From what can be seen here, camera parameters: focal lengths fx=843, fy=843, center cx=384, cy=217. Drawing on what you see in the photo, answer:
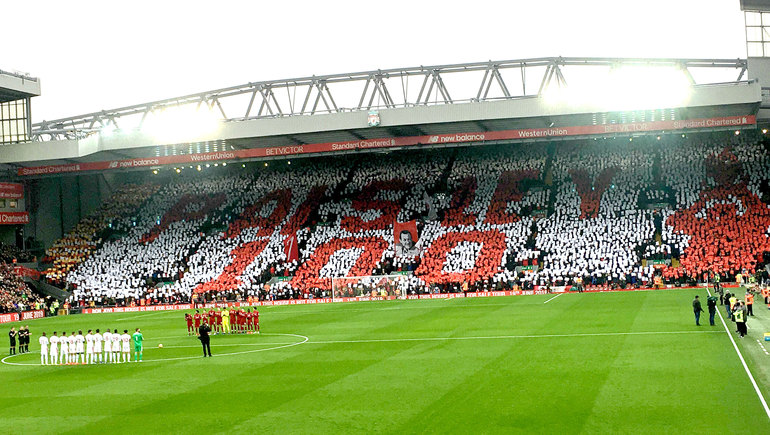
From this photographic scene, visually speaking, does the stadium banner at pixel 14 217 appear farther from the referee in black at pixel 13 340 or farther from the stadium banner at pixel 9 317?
the referee in black at pixel 13 340

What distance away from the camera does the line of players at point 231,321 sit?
38750 mm

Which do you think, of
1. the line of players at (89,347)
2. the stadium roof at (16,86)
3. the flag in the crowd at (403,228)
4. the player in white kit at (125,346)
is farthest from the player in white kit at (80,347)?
the flag in the crowd at (403,228)

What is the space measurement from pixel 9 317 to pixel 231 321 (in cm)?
2505

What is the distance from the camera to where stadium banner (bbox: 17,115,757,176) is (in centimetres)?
5997

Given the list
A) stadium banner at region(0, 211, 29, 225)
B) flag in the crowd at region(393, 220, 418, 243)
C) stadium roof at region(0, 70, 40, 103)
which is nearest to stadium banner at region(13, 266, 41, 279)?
stadium banner at region(0, 211, 29, 225)

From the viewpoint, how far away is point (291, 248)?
67.6m

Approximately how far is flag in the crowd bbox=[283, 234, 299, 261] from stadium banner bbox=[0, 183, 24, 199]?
23878mm

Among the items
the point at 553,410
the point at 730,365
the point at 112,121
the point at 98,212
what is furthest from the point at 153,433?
the point at 98,212

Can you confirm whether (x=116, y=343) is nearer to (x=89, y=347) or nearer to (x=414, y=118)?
(x=89, y=347)

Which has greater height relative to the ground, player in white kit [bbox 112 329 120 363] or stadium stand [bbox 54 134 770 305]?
stadium stand [bbox 54 134 770 305]

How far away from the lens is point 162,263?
226 ft

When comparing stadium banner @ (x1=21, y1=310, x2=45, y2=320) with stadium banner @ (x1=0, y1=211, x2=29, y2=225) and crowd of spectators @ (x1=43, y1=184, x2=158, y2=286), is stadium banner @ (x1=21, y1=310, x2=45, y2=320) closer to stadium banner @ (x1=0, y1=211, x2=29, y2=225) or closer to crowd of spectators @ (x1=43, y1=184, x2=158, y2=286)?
crowd of spectators @ (x1=43, y1=184, x2=158, y2=286)

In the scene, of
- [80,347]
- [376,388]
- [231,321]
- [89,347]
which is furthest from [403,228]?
[376,388]

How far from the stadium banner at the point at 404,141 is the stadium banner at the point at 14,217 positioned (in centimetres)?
351
